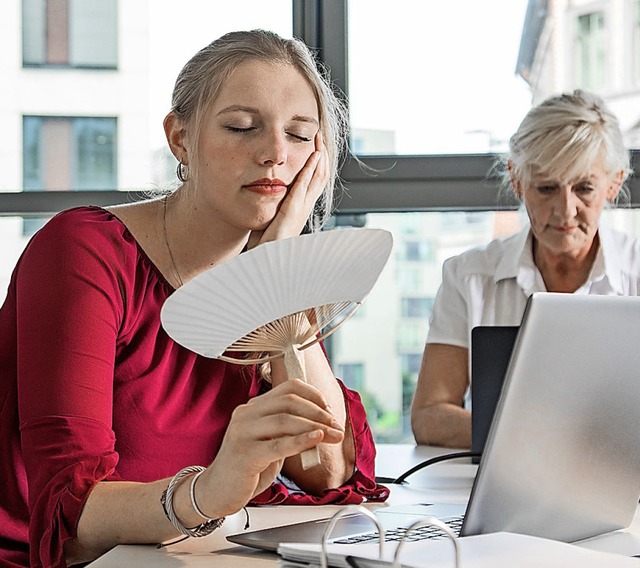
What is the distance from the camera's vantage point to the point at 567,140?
Result: 2.35 meters

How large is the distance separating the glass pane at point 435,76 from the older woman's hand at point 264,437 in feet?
6.84

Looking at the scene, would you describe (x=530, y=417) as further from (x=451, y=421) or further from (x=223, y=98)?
(x=451, y=421)

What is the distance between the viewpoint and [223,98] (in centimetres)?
144

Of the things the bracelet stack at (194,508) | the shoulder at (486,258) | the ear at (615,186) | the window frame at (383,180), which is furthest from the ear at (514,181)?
the bracelet stack at (194,508)

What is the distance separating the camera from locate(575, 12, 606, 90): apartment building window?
10.0 feet

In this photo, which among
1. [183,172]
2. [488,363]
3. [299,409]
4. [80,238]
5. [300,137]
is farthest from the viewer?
[488,363]

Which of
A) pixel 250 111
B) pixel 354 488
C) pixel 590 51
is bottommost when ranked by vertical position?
pixel 354 488

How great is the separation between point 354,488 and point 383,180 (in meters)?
1.58

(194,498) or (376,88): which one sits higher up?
(376,88)

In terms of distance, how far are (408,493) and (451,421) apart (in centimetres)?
65

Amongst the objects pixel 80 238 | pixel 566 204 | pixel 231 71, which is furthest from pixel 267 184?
pixel 566 204

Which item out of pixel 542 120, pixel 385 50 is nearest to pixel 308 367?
pixel 542 120

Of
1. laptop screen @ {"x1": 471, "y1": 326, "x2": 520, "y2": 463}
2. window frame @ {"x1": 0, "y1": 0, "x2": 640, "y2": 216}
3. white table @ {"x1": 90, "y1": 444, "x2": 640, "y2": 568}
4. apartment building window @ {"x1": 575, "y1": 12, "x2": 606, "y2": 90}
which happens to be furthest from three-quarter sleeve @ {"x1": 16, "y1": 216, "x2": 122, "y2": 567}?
apartment building window @ {"x1": 575, "y1": 12, "x2": 606, "y2": 90}

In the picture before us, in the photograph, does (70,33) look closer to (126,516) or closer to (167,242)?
(167,242)
